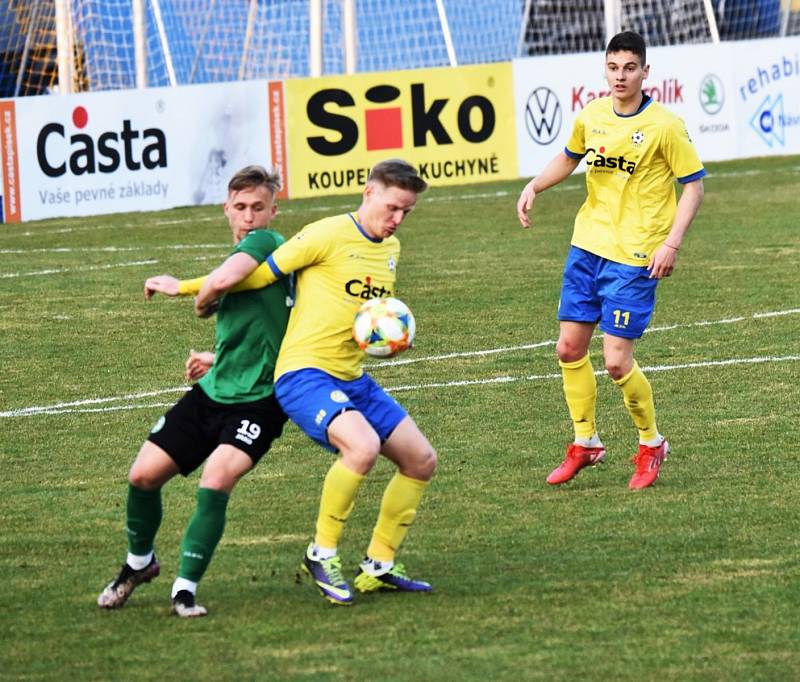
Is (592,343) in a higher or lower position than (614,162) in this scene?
lower

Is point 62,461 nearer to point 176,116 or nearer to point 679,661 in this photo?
point 679,661

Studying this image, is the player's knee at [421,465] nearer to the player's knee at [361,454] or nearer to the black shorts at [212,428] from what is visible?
the player's knee at [361,454]

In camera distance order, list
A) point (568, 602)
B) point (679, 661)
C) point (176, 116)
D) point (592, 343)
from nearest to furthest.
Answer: point (679, 661) → point (568, 602) → point (592, 343) → point (176, 116)

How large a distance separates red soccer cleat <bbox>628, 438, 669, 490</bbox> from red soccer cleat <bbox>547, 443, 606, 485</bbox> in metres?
0.21

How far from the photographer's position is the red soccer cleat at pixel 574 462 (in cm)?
805

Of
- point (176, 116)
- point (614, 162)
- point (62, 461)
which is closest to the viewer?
point (614, 162)

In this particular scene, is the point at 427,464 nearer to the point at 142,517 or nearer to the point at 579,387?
the point at 142,517

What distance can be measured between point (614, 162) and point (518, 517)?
1.84m

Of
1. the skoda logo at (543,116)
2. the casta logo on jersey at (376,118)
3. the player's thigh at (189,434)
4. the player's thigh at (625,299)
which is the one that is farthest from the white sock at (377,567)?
the skoda logo at (543,116)

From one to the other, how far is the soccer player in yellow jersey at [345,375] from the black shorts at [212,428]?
3.7 inches

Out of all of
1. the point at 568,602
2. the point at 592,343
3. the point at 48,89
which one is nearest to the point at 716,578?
the point at 568,602

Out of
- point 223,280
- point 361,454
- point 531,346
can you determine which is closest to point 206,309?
point 223,280

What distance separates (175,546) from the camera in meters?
7.01

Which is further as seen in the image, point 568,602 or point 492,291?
point 492,291
